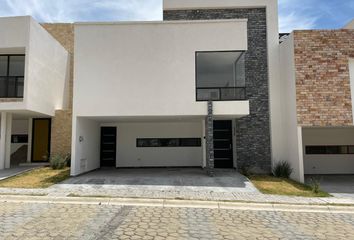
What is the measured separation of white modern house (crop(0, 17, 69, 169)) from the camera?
1395cm

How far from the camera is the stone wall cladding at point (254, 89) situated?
15219 millimetres

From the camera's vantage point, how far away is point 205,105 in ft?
41.6

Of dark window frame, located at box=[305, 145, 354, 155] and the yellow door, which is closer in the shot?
dark window frame, located at box=[305, 145, 354, 155]

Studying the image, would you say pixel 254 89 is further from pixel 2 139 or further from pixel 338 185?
pixel 2 139

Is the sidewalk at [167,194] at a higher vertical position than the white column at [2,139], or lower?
lower

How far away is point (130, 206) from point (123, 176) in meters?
4.89

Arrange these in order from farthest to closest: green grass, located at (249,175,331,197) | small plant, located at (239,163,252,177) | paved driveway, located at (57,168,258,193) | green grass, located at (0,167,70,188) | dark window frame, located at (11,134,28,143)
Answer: dark window frame, located at (11,134,28,143) → small plant, located at (239,163,252,177) → green grass, located at (0,167,70,188) → paved driveway, located at (57,168,258,193) → green grass, located at (249,175,331,197)

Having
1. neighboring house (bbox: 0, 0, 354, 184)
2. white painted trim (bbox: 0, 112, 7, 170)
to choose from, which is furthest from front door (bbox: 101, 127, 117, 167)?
white painted trim (bbox: 0, 112, 7, 170)

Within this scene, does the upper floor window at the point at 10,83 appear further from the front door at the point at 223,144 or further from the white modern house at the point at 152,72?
the front door at the point at 223,144

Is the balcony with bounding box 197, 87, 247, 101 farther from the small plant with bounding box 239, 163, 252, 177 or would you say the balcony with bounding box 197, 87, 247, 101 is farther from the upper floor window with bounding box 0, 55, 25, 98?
the upper floor window with bounding box 0, 55, 25, 98

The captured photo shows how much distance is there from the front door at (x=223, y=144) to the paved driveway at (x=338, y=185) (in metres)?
4.15

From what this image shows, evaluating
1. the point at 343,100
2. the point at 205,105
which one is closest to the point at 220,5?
the point at 205,105

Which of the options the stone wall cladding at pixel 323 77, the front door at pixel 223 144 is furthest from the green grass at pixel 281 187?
the stone wall cladding at pixel 323 77

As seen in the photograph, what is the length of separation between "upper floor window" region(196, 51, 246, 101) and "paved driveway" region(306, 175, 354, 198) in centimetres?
510
